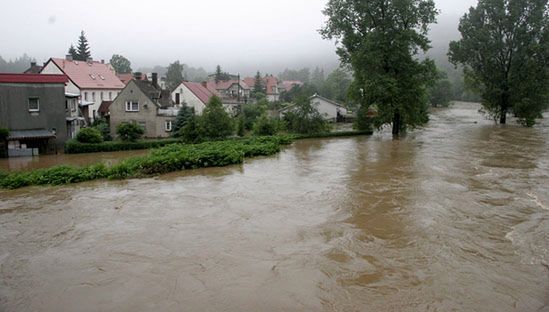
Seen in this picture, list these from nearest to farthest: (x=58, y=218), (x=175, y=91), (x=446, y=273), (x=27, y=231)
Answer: (x=446, y=273)
(x=27, y=231)
(x=58, y=218)
(x=175, y=91)

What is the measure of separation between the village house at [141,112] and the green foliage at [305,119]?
10669 mm

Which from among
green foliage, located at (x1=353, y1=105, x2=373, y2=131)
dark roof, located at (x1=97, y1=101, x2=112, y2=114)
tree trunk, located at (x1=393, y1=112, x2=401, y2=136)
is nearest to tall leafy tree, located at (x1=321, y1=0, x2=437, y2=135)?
tree trunk, located at (x1=393, y1=112, x2=401, y2=136)

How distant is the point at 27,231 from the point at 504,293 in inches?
523

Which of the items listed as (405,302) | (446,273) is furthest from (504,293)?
(405,302)

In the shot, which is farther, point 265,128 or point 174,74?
point 174,74

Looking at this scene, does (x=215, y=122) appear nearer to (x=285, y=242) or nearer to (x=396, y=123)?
(x=396, y=123)

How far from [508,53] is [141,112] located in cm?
3448

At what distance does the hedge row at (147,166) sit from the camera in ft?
68.1

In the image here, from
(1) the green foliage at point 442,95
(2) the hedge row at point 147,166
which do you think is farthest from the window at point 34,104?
(1) the green foliage at point 442,95

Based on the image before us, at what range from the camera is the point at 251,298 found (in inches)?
358

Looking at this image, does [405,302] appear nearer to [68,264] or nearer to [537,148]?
[68,264]

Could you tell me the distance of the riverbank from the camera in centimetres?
2077

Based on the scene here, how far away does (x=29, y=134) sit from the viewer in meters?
29.8

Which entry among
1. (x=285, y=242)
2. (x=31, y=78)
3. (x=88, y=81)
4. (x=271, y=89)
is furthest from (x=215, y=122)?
(x=271, y=89)
